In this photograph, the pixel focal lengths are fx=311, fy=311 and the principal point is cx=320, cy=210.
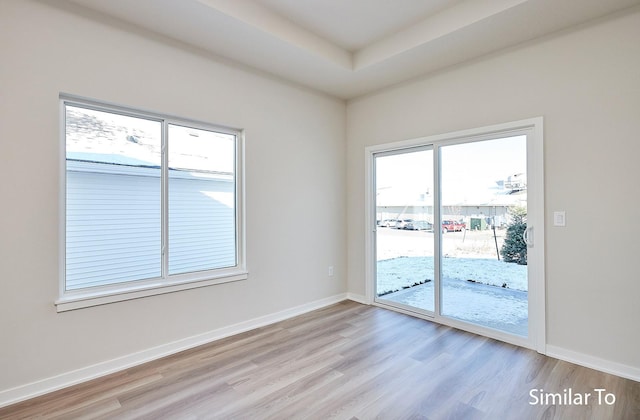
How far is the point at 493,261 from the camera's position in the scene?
10.4 feet

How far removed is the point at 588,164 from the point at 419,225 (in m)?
1.67

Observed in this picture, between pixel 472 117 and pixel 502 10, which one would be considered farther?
pixel 472 117

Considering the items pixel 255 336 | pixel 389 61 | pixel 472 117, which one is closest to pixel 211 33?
pixel 389 61

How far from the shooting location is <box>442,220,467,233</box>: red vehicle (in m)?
3.37

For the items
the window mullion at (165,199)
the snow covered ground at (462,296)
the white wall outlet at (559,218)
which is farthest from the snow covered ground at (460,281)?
the window mullion at (165,199)

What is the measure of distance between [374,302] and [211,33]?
357 centimetres

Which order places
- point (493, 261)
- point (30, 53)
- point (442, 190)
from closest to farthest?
point (30, 53) → point (493, 261) → point (442, 190)

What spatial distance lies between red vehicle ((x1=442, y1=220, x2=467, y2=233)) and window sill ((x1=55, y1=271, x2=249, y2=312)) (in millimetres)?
2493

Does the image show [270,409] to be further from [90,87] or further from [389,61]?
[389,61]

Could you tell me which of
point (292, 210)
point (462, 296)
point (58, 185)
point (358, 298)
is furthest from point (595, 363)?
point (58, 185)

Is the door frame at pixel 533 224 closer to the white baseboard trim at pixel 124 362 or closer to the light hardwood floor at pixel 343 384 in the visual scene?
the light hardwood floor at pixel 343 384

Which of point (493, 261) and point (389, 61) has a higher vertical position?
point (389, 61)

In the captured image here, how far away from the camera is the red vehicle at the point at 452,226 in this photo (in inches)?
133

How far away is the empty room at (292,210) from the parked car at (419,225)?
0.02 metres
